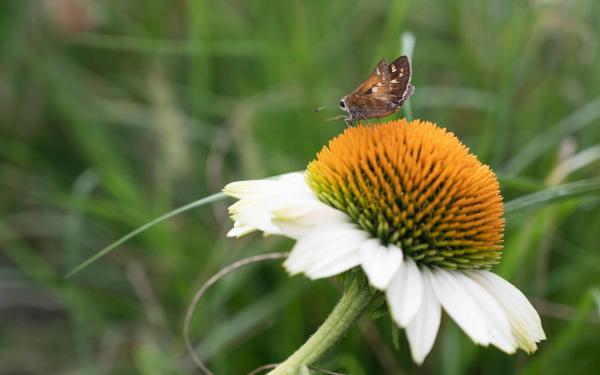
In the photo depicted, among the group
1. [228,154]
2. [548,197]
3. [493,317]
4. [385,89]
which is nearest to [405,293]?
[493,317]

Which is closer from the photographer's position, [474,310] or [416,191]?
[474,310]

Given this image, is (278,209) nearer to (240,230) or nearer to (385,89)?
(240,230)

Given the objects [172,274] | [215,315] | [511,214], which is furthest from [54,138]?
[511,214]

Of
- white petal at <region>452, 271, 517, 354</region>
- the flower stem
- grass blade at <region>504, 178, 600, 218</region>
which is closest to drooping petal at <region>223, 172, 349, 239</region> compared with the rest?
the flower stem

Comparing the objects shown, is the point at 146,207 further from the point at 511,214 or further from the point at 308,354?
the point at 308,354

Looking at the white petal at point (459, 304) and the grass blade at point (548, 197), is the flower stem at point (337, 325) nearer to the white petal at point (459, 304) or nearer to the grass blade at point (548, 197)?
the white petal at point (459, 304)

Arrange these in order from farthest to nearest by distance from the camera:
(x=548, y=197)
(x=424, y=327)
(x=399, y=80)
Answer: (x=548, y=197)
(x=399, y=80)
(x=424, y=327)

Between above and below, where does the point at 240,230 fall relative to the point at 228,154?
below
